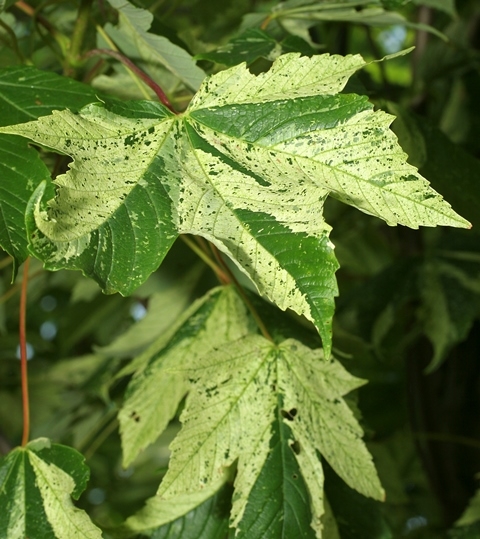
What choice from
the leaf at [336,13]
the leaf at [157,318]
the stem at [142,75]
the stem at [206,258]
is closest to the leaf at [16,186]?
the stem at [142,75]

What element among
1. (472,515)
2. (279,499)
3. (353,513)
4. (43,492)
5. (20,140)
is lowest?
(472,515)

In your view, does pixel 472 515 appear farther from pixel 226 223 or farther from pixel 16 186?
pixel 16 186

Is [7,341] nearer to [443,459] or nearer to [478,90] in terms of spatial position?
[443,459]

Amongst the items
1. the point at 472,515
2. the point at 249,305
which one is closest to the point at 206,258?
the point at 249,305

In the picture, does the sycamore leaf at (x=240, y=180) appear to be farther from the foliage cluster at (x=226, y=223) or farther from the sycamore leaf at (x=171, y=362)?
the sycamore leaf at (x=171, y=362)

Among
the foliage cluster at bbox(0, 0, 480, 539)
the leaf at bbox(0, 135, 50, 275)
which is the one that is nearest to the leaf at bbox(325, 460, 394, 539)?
the foliage cluster at bbox(0, 0, 480, 539)

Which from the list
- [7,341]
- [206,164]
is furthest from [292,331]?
[7,341]
